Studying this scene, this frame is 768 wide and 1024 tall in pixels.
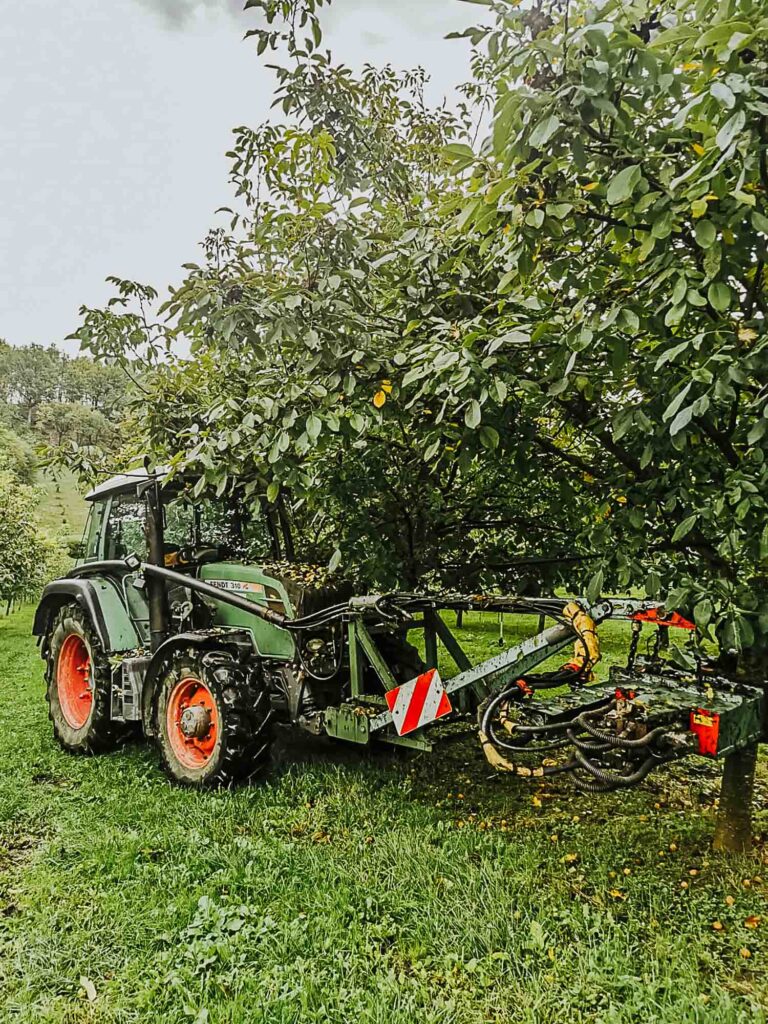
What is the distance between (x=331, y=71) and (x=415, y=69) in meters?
2.01

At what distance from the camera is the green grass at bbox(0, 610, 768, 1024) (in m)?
2.34

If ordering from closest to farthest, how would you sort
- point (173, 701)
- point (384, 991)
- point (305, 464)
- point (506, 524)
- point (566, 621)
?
point (384, 991), point (566, 621), point (305, 464), point (173, 701), point (506, 524)

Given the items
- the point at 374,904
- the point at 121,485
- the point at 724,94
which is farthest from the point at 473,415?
the point at 121,485

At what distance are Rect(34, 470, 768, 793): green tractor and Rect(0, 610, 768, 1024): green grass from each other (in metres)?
0.39

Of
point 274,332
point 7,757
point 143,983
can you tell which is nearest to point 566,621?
point 274,332

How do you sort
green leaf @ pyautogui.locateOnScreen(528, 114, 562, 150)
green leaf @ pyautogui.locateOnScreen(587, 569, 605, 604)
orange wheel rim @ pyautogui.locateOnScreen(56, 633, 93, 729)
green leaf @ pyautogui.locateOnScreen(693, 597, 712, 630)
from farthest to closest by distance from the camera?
orange wheel rim @ pyautogui.locateOnScreen(56, 633, 93, 729) → green leaf @ pyautogui.locateOnScreen(587, 569, 605, 604) → green leaf @ pyautogui.locateOnScreen(693, 597, 712, 630) → green leaf @ pyautogui.locateOnScreen(528, 114, 562, 150)

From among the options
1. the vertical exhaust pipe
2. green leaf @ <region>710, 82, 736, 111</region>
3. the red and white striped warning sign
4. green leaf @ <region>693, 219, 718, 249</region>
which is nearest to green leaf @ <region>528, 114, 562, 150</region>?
green leaf @ <region>710, 82, 736, 111</region>

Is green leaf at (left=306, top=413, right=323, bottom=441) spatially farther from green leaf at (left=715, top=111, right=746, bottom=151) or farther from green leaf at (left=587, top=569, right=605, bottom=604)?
green leaf at (left=715, top=111, right=746, bottom=151)

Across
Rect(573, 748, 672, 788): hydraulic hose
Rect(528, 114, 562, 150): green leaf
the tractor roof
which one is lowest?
Rect(573, 748, 672, 788): hydraulic hose

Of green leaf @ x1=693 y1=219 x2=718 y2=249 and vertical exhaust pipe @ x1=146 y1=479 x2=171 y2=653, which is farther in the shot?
vertical exhaust pipe @ x1=146 y1=479 x2=171 y2=653

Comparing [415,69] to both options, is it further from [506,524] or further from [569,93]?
[569,93]

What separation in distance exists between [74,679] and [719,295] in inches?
210

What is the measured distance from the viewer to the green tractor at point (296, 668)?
2.74m

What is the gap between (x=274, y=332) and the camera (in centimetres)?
303
